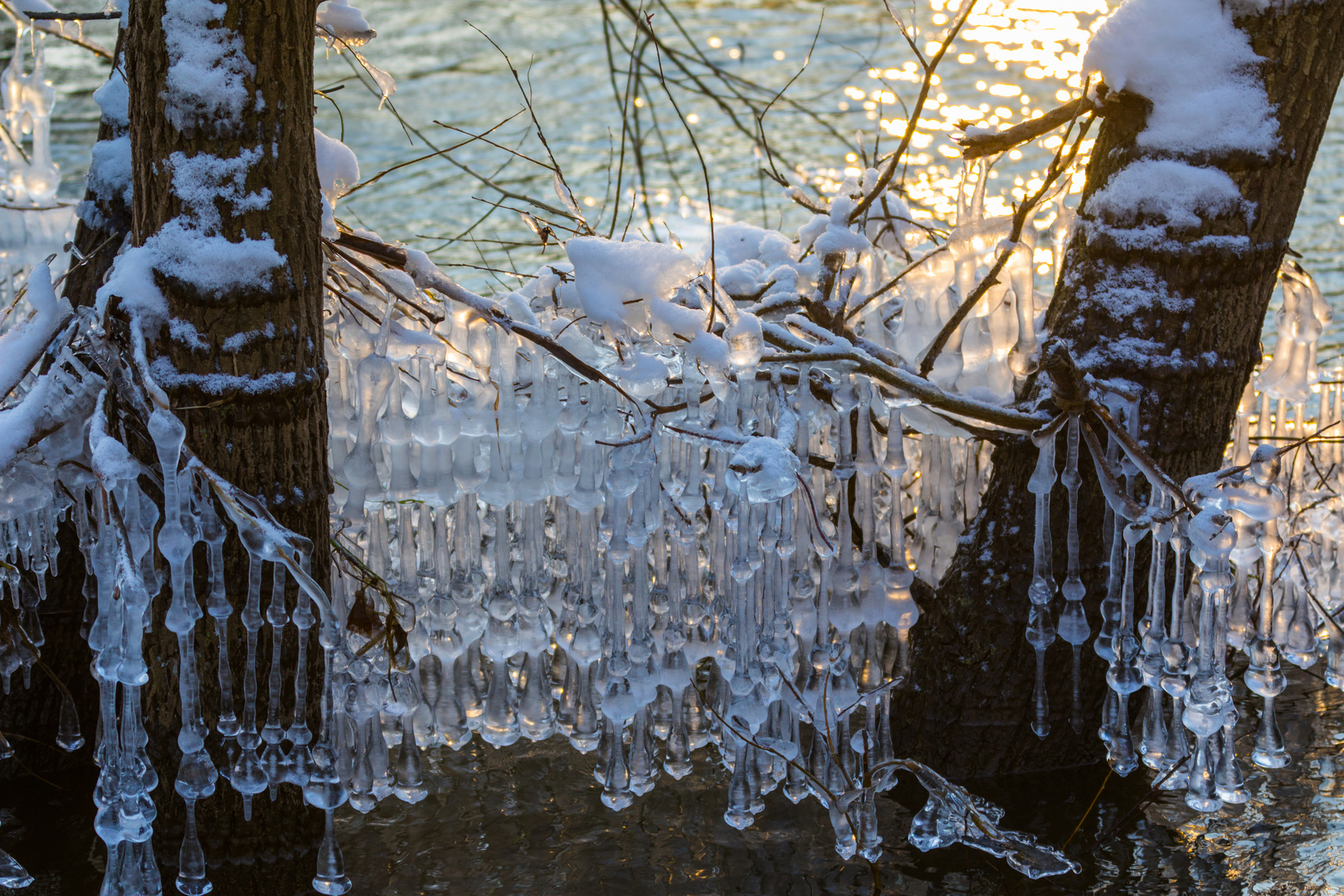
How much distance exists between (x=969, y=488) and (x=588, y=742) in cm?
114

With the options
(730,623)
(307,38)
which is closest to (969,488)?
(730,623)

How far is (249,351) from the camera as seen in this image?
2.38 m

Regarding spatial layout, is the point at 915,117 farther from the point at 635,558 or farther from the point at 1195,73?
the point at 635,558

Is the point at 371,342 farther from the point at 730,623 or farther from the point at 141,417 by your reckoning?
the point at 730,623

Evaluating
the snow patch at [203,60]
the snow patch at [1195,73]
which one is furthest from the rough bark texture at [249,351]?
the snow patch at [1195,73]

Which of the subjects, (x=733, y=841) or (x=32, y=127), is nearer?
(x=733, y=841)

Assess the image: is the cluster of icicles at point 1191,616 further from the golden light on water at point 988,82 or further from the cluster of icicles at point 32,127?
the golden light on water at point 988,82

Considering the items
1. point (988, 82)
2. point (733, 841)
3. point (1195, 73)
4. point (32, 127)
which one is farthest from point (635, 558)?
point (988, 82)

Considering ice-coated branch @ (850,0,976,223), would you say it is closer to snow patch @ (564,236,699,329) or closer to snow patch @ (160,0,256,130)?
snow patch @ (564,236,699,329)

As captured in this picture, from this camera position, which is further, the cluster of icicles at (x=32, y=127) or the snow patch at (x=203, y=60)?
the cluster of icicles at (x=32, y=127)

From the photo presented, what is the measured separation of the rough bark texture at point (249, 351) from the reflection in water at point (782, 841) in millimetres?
588

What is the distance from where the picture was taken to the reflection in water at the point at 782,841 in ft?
9.54

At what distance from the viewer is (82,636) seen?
295cm

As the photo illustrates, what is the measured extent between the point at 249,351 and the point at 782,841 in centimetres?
171
